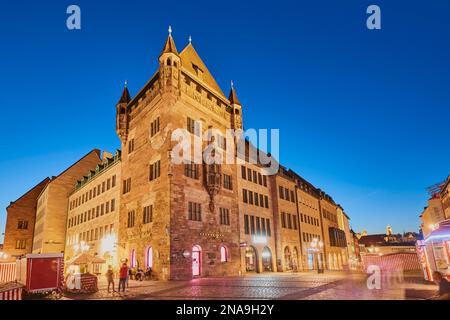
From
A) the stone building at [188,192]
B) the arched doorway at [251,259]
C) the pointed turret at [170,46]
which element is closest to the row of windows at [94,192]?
the stone building at [188,192]

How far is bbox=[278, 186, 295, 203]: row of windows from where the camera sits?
42.9m

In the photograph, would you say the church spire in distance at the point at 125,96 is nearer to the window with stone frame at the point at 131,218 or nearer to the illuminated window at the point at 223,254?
the window with stone frame at the point at 131,218

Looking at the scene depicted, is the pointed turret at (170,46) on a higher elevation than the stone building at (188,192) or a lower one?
higher

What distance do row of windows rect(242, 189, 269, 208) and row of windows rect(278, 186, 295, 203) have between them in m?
3.35

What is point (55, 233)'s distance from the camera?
49.9 m

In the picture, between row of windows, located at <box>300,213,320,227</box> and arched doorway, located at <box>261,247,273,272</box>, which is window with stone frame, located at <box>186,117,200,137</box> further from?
row of windows, located at <box>300,213,320,227</box>

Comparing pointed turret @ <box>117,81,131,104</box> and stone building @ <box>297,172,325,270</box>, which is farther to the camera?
stone building @ <box>297,172,325,270</box>

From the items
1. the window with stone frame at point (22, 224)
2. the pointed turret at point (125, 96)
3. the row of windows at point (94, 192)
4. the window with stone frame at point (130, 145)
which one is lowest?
the window with stone frame at point (22, 224)

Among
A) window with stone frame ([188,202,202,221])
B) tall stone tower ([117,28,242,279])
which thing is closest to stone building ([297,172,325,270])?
tall stone tower ([117,28,242,279])

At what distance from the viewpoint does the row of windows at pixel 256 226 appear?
34.7 m

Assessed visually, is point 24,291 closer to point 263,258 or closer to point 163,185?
point 163,185

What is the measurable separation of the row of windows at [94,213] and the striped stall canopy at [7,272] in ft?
48.0

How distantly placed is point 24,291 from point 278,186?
32.8 m
